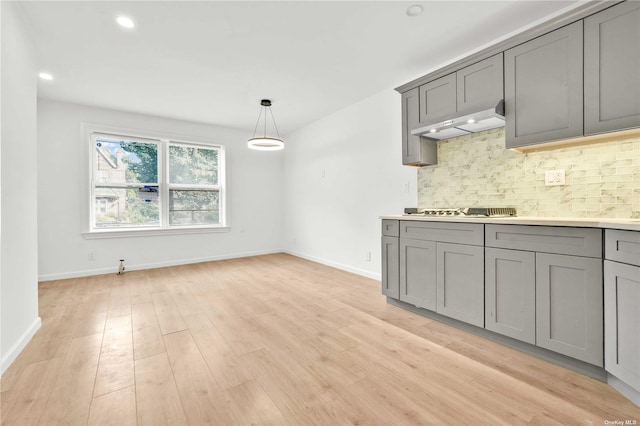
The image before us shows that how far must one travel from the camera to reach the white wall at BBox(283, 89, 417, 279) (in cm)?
378

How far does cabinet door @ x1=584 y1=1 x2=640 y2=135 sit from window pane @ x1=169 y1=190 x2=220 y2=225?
5414 mm

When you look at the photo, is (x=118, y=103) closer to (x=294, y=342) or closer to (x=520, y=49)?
(x=294, y=342)

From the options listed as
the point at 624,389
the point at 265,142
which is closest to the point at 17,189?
the point at 265,142

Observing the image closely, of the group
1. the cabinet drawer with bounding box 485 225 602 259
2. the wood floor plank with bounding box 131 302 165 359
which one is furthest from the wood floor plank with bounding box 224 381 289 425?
the cabinet drawer with bounding box 485 225 602 259

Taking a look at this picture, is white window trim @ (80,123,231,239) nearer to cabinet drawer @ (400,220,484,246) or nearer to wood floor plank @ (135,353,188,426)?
wood floor plank @ (135,353,188,426)

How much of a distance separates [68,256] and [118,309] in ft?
6.97

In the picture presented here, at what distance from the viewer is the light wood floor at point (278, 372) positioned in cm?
144

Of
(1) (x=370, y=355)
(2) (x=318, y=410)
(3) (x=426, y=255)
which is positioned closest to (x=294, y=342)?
(1) (x=370, y=355)

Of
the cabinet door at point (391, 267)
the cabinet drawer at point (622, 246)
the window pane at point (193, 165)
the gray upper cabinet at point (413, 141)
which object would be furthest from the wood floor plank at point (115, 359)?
the window pane at point (193, 165)

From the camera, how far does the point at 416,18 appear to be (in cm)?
238

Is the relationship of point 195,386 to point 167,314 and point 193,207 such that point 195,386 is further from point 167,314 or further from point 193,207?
point 193,207

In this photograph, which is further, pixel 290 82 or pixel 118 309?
pixel 290 82

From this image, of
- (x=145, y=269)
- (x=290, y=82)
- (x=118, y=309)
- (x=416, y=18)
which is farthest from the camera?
(x=145, y=269)

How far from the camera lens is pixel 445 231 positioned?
2.49 meters
